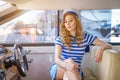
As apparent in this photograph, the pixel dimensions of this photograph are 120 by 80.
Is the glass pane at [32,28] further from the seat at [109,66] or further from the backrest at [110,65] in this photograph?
the backrest at [110,65]

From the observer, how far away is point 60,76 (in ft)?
7.26

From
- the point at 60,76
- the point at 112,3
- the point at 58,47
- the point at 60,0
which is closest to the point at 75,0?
the point at 60,0

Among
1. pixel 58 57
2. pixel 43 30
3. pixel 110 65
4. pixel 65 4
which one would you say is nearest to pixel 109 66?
pixel 110 65

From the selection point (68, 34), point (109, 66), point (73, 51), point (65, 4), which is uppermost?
point (65, 4)

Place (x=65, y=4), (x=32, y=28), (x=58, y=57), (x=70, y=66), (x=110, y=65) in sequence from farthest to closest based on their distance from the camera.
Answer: (x=32, y=28) → (x=65, y=4) → (x=58, y=57) → (x=110, y=65) → (x=70, y=66)

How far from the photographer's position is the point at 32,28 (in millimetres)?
3363

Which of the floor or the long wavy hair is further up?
the long wavy hair

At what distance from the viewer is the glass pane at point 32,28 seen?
3322 mm

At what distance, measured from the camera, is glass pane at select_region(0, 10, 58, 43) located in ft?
10.9

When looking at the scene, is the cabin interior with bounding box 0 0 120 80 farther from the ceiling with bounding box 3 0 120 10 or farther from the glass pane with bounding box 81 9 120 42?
the ceiling with bounding box 3 0 120 10

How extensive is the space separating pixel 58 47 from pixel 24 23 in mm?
1195

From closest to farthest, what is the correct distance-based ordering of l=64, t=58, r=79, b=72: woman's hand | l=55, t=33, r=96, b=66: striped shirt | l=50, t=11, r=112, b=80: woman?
l=64, t=58, r=79, b=72: woman's hand
l=50, t=11, r=112, b=80: woman
l=55, t=33, r=96, b=66: striped shirt

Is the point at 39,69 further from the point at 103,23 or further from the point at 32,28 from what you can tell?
the point at 103,23

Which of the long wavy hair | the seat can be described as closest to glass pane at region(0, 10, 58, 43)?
the long wavy hair
